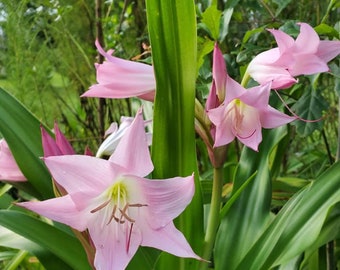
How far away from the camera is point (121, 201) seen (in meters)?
0.63

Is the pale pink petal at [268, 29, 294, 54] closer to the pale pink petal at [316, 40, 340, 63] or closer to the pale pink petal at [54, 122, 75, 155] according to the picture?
the pale pink petal at [316, 40, 340, 63]

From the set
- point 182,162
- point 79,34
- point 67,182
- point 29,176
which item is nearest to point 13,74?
point 79,34

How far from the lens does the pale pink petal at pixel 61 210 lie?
59 centimetres

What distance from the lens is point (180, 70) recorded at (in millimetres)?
767

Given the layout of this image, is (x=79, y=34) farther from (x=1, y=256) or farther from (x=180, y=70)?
(x=180, y=70)

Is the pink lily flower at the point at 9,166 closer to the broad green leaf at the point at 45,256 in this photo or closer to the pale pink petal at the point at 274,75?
the broad green leaf at the point at 45,256

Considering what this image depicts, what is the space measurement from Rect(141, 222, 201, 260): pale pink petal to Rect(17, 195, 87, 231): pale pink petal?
0.07 metres

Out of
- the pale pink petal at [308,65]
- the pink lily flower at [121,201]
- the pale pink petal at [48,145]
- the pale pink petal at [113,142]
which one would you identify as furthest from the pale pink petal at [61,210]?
the pale pink petal at [308,65]


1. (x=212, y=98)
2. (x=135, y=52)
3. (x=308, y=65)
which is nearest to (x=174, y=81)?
(x=212, y=98)

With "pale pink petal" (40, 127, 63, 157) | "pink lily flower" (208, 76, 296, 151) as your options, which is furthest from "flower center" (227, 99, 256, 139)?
"pale pink petal" (40, 127, 63, 157)

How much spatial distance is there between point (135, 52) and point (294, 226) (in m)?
1.19

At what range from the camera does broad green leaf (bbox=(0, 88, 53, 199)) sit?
0.89m

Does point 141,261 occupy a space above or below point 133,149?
below

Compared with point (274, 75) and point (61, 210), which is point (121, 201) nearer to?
point (61, 210)
